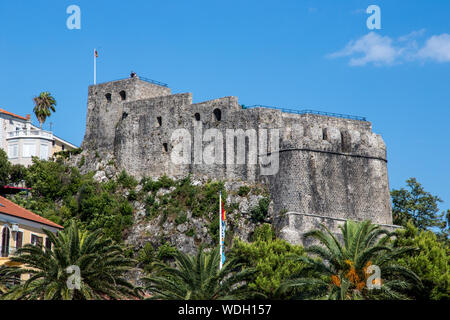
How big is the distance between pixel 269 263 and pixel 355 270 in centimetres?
1070

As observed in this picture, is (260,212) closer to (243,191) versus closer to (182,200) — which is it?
(243,191)

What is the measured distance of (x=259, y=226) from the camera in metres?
68.6

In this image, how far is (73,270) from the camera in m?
45.3

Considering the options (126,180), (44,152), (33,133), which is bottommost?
(126,180)

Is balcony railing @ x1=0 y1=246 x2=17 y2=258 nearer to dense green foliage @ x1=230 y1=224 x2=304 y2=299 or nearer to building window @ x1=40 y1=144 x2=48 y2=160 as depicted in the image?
dense green foliage @ x1=230 y1=224 x2=304 y2=299

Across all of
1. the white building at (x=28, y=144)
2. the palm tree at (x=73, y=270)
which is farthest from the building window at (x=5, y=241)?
the white building at (x=28, y=144)

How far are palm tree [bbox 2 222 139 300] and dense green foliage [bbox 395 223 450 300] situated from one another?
14.7 m

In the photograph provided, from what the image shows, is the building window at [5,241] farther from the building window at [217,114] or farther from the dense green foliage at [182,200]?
the building window at [217,114]

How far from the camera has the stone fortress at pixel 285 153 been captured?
69.5 metres

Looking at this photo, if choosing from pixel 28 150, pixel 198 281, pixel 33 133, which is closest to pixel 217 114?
pixel 28 150

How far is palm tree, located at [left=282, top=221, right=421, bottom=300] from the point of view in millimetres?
44344

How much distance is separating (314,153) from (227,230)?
8961 mm

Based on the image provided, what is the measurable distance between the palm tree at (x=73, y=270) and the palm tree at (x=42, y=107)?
45.8 meters
